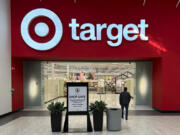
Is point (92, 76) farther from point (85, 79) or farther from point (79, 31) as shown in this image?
point (79, 31)

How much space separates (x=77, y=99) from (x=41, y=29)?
4561mm

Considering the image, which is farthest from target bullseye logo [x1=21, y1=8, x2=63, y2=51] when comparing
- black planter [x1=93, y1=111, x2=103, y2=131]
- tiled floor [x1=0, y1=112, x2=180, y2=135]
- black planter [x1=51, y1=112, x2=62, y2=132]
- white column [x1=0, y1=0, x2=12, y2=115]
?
black planter [x1=93, y1=111, x2=103, y2=131]

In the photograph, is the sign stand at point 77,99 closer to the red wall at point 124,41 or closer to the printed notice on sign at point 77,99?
the printed notice on sign at point 77,99

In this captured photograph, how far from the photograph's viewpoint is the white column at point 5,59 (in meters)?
7.61

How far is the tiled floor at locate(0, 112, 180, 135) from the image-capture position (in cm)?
553

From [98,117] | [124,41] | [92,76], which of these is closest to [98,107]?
[98,117]

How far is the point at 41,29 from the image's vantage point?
27.0 feet

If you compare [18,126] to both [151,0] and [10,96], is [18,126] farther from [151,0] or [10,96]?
[151,0]

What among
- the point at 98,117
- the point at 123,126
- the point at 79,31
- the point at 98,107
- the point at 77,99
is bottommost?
the point at 123,126

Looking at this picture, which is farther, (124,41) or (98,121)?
(124,41)

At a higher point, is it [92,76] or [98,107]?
[92,76]

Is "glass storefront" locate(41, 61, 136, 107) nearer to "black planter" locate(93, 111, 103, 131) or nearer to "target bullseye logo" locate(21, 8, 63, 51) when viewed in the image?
"target bullseye logo" locate(21, 8, 63, 51)

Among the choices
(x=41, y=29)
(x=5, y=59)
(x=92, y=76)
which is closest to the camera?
(x=5, y=59)

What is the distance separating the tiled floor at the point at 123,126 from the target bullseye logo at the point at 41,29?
370 centimetres
